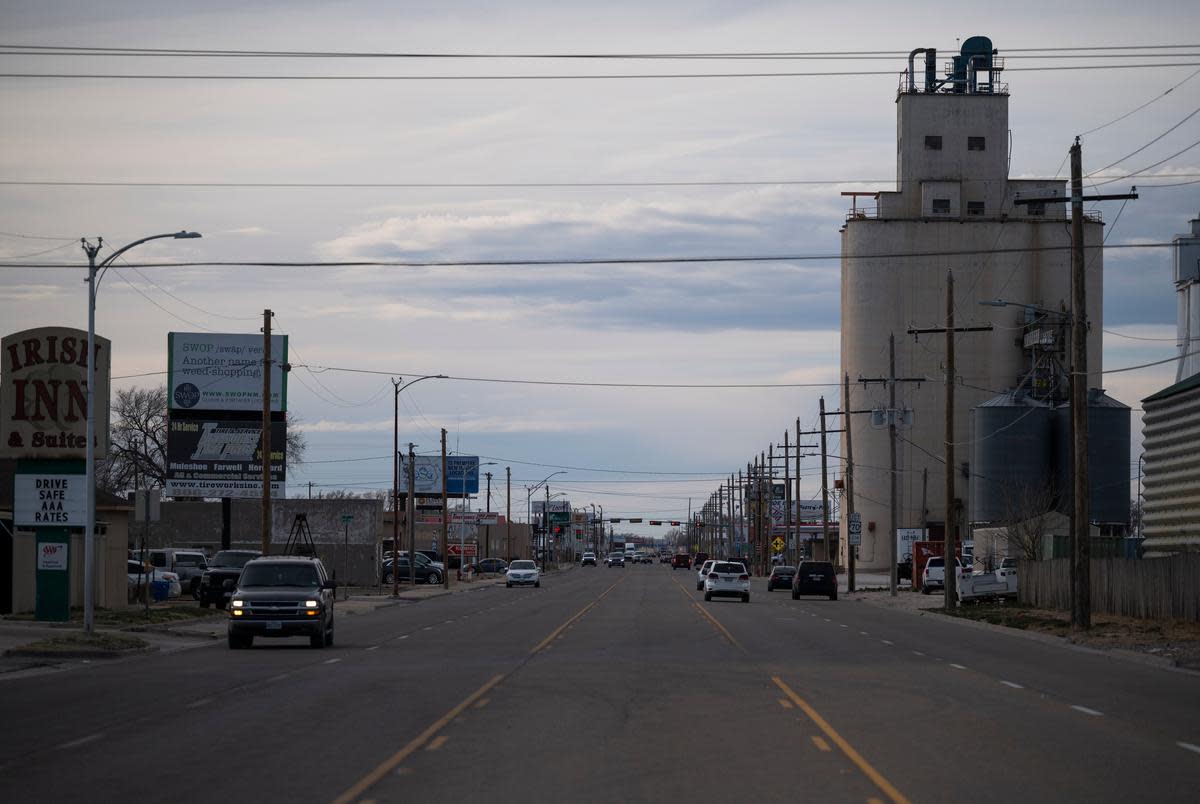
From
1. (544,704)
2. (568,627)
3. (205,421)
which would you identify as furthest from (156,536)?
(544,704)

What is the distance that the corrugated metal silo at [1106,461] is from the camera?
86188 millimetres

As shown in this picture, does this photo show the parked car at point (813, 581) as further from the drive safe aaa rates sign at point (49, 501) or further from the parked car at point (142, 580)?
the drive safe aaa rates sign at point (49, 501)

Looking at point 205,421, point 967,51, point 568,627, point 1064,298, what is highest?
point 967,51

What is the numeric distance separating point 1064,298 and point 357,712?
94.3 metres

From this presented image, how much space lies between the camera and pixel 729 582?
60125 mm

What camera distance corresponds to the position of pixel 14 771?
13023mm

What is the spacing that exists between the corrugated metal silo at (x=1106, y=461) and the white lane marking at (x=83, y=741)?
76.7m

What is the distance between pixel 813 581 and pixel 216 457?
2759cm

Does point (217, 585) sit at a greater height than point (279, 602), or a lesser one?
lesser

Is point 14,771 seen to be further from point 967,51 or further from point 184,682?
point 967,51

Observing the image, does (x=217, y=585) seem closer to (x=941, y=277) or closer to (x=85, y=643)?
(x=85, y=643)

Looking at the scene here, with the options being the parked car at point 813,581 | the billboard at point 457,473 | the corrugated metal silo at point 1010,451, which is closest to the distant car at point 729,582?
the parked car at point 813,581

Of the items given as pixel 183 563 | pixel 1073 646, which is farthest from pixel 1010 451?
pixel 1073 646

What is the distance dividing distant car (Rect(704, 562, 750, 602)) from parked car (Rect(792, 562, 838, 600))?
4.06m
